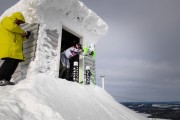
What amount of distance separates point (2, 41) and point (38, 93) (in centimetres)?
181

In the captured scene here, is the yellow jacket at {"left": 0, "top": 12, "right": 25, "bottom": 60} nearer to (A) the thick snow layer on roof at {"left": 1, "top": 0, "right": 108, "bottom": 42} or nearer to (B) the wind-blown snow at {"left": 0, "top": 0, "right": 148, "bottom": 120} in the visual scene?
(B) the wind-blown snow at {"left": 0, "top": 0, "right": 148, "bottom": 120}

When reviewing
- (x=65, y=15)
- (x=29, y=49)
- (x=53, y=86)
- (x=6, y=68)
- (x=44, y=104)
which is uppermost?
(x=65, y=15)

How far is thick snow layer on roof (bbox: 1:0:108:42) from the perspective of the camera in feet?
18.2

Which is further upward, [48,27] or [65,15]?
[65,15]

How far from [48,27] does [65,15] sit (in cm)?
109

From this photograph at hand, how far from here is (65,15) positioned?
6660 millimetres

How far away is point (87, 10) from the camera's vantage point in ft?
23.0

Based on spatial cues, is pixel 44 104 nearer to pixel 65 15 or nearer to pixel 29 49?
pixel 29 49

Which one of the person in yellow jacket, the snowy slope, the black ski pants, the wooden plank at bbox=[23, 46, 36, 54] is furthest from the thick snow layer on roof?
the snowy slope

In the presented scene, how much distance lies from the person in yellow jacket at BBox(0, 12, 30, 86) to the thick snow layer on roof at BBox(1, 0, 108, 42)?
1.08m

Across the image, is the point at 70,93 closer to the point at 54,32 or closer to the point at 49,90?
the point at 49,90

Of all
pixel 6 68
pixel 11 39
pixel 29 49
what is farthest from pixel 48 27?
pixel 6 68

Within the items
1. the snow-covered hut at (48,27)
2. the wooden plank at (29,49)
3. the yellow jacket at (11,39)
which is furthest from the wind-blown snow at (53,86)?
the yellow jacket at (11,39)

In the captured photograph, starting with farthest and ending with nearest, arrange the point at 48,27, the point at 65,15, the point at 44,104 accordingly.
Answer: the point at 65,15 → the point at 48,27 → the point at 44,104
